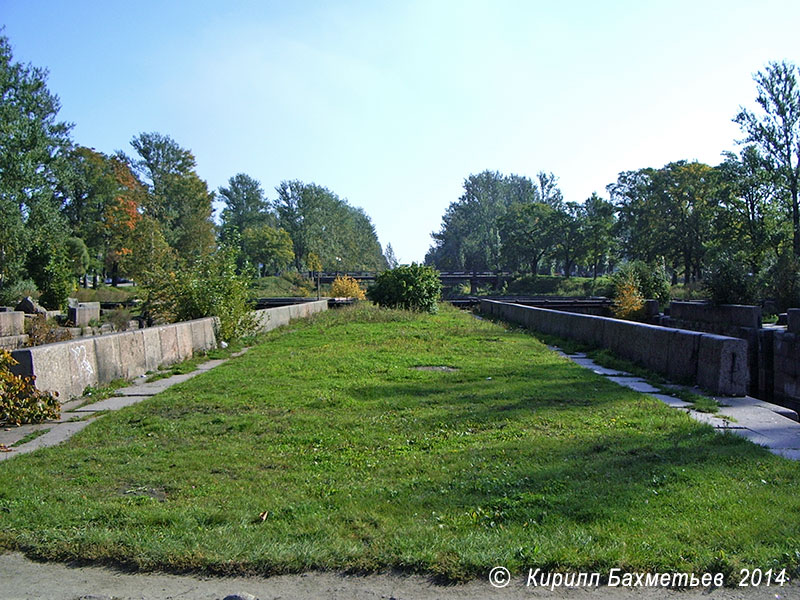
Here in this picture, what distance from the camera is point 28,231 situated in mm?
35625

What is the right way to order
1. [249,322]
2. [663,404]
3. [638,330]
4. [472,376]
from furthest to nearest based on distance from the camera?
[249,322]
[638,330]
[472,376]
[663,404]

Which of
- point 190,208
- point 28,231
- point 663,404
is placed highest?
point 190,208

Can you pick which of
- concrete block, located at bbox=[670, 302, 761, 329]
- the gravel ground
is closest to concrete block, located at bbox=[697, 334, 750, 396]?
the gravel ground

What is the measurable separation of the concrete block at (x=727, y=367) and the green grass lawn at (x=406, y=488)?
56.9 inches

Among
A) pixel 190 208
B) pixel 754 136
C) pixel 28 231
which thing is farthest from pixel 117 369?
pixel 190 208

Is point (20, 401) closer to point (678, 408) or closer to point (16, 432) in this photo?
point (16, 432)

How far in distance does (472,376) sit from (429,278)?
17963mm

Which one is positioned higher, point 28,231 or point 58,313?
point 28,231

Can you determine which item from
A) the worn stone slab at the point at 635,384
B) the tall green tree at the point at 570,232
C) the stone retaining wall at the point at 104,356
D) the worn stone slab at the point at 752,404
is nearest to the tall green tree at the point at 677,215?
the tall green tree at the point at 570,232

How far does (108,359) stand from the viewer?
923 cm

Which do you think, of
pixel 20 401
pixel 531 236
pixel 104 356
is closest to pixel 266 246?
pixel 531 236

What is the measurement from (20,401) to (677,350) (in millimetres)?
8873

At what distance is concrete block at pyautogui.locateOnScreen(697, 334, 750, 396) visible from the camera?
8.19 metres

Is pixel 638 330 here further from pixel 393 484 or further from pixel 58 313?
pixel 58 313
